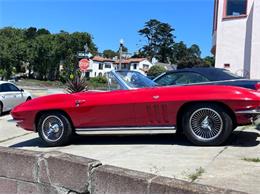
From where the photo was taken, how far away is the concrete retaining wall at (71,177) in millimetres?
3924

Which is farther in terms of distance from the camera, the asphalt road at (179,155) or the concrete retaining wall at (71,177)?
the asphalt road at (179,155)

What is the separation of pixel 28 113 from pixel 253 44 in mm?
12107

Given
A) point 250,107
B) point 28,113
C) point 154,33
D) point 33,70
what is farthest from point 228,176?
point 154,33

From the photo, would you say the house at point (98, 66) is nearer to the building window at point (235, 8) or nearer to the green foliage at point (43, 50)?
the green foliage at point (43, 50)

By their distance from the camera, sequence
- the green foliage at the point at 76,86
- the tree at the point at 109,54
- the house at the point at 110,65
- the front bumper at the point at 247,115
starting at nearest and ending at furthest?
the front bumper at the point at 247,115 < the green foliage at the point at 76,86 < the house at the point at 110,65 < the tree at the point at 109,54

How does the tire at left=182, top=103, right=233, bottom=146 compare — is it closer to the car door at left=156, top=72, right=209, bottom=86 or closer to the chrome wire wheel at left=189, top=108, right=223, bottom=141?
the chrome wire wheel at left=189, top=108, right=223, bottom=141

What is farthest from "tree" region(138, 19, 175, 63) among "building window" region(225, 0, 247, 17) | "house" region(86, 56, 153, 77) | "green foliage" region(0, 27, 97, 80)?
"building window" region(225, 0, 247, 17)

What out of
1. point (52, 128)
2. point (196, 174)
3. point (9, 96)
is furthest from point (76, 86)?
point (196, 174)

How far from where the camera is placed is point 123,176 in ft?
13.7

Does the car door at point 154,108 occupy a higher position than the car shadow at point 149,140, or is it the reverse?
the car door at point 154,108

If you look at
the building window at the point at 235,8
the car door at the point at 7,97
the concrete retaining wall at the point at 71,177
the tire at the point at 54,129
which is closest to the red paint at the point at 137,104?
the tire at the point at 54,129

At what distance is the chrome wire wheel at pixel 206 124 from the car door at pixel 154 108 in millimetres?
332

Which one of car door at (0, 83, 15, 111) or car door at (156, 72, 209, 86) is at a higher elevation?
car door at (156, 72, 209, 86)

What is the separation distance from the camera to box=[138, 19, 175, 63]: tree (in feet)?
370
